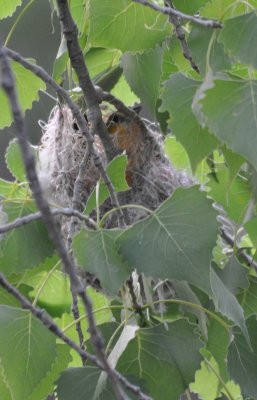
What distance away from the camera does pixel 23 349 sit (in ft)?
3.91

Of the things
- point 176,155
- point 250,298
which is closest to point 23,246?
point 250,298

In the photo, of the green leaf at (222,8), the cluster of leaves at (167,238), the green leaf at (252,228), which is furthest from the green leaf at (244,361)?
the green leaf at (222,8)

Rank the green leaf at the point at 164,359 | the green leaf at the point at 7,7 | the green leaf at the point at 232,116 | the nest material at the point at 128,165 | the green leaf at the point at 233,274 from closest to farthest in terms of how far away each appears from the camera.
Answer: the green leaf at the point at 232,116 < the green leaf at the point at 164,359 < the green leaf at the point at 233,274 < the green leaf at the point at 7,7 < the nest material at the point at 128,165

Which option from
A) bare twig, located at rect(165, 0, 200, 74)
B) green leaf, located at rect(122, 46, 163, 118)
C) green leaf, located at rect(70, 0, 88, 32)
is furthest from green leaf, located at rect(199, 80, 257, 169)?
green leaf, located at rect(70, 0, 88, 32)

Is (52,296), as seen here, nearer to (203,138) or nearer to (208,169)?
(208,169)

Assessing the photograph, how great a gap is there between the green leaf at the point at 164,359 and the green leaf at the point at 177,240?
0.45ft

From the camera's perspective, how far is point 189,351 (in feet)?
4.02

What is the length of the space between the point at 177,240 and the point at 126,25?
281mm

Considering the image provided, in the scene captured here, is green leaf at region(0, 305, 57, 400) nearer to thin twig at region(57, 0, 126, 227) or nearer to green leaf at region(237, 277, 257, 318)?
thin twig at region(57, 0, 126, 227)

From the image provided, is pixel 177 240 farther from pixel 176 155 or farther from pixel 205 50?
pixel 176 155

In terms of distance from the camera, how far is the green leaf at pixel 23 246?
1.27m

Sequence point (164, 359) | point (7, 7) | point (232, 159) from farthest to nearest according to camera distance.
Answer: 1. point (7, 7)
2. point (164, 359)
3. point (232, 159)

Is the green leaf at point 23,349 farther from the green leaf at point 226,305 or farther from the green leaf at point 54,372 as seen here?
the green leaf at point 226,305

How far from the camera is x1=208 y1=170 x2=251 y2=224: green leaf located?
1411 mm
